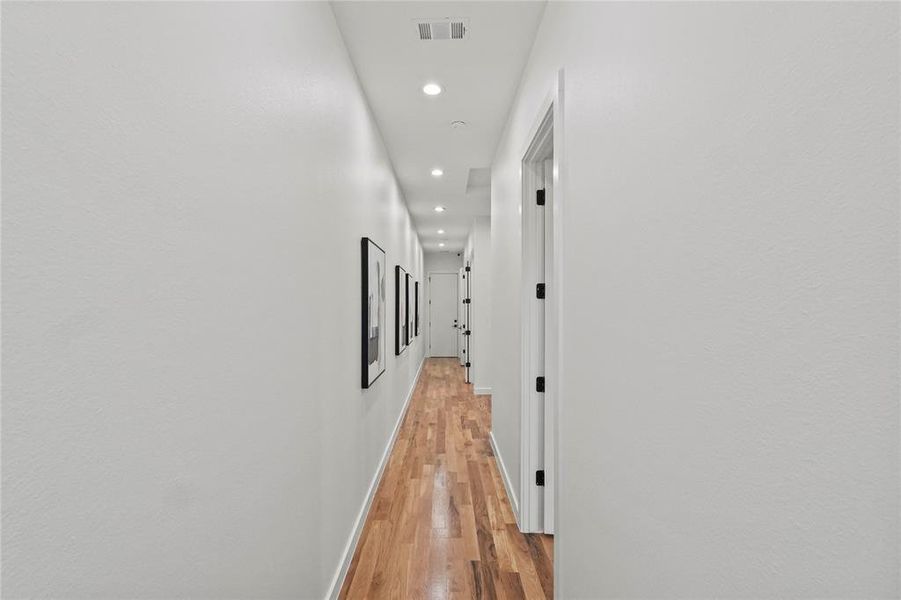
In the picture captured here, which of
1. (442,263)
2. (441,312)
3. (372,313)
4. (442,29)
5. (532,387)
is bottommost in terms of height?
(532,387)

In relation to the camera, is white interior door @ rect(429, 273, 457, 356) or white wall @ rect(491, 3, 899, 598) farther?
white interior door @ rect(429, 273, 457, 356)

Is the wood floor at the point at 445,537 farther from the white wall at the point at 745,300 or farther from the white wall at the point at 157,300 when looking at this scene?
the white wall at the point at 745,300

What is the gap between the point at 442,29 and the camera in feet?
6.76

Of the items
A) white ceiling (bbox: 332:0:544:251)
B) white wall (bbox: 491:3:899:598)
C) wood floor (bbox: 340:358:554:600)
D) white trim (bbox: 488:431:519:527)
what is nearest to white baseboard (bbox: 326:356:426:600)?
wood floor (bbox: 340:358:554:600)

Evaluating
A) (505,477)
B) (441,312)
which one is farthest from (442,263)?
(505,477)

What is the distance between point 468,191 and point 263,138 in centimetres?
407

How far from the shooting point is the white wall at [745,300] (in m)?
0.49

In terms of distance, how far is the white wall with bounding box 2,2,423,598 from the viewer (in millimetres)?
553

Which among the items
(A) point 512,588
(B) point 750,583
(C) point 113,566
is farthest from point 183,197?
(A) point 512,588

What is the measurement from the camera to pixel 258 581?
1.19m

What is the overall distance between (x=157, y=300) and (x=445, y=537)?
7.34 feet

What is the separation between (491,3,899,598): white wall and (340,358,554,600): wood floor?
3.40ft

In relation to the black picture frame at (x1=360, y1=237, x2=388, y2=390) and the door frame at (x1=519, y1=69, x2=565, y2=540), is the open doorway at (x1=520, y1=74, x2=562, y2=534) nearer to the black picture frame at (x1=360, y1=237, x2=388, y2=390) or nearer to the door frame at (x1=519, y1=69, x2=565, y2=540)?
the door frame at (x1=519, y1=69, x2=565, y2=540)

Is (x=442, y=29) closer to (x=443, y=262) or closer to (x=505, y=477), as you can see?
(x=505, y=477)
